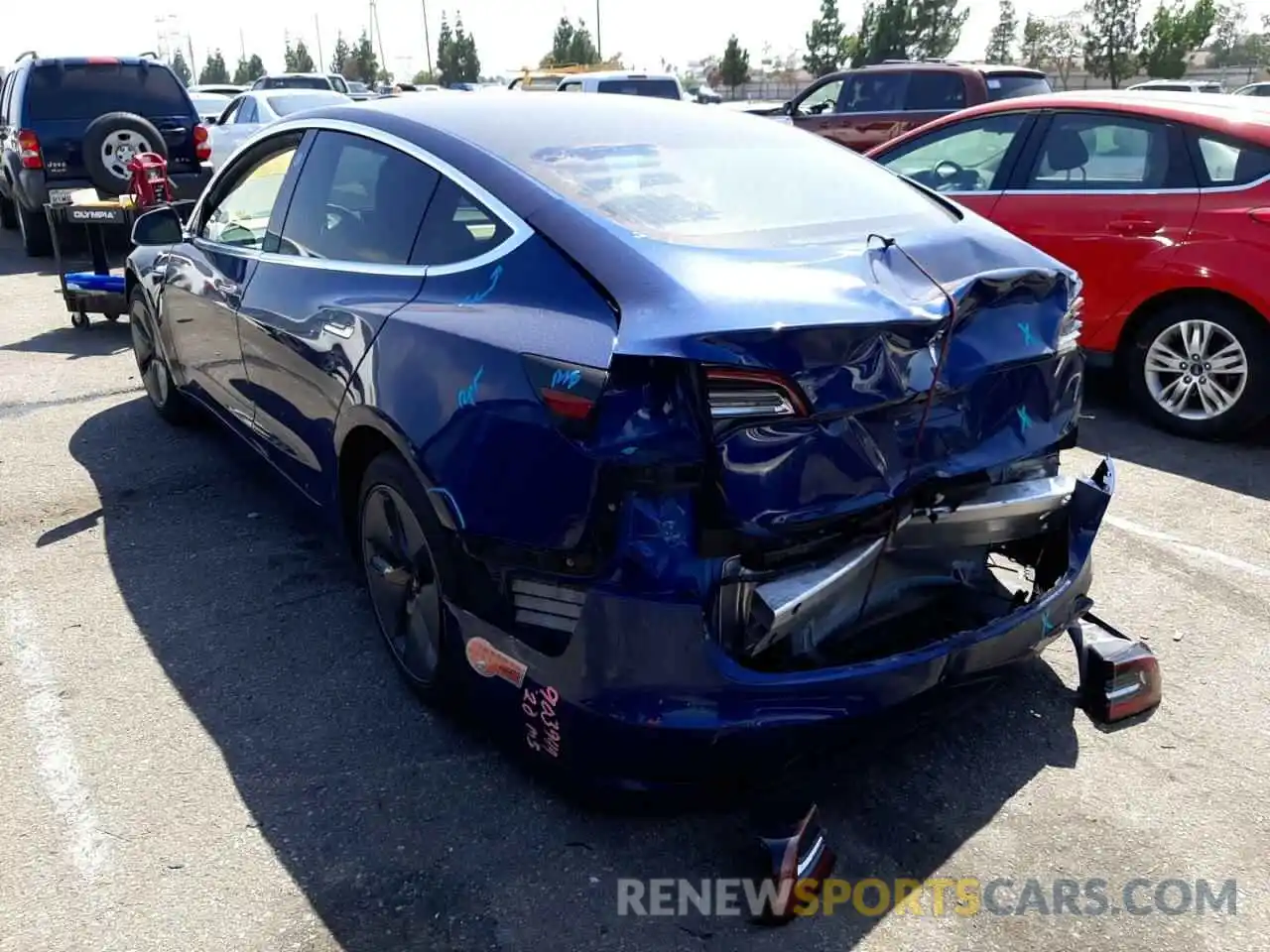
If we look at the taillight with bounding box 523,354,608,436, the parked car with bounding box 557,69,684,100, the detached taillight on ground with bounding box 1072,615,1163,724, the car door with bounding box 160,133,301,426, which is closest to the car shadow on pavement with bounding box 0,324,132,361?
the car door with bounding box 160,133,301,426

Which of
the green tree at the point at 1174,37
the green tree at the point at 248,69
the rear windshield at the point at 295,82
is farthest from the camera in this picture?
the green tree at the point at 248,69

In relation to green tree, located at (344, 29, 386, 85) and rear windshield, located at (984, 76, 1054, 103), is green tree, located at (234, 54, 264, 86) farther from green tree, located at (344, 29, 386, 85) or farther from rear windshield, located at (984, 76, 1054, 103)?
rear windshield, located at (984, 76, 1054, 103)

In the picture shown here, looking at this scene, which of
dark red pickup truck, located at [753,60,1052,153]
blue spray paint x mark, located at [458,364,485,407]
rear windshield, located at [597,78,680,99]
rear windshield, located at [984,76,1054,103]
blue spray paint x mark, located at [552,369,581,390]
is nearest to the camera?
blue spray paint x mark, located at [552,369,581,390]

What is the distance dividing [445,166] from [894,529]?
1594 millimetres

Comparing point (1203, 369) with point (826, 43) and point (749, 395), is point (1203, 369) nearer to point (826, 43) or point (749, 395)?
point (749, 395)

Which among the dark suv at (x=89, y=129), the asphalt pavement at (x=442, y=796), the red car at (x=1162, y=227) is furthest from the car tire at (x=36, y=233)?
the red car at (x=1162, y=227)

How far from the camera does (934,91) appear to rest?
13.2m

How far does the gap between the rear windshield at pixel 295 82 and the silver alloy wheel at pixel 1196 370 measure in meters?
22.5

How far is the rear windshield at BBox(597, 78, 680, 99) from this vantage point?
54.7 ft

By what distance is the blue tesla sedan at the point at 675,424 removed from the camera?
2.30 m

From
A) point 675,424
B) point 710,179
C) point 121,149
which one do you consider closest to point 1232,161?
point 710,179

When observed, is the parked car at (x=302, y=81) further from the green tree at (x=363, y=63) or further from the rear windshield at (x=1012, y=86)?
the green tree at (x=363, y=63)

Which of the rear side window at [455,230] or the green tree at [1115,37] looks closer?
the rear side window at [455,230]

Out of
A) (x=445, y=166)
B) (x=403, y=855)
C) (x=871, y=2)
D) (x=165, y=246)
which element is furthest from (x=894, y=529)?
(x=871, y=2)
